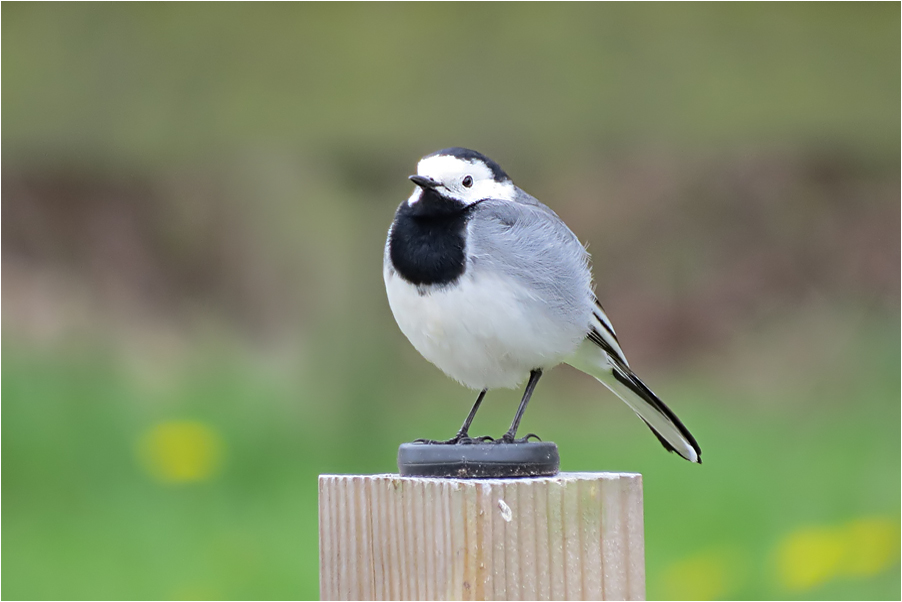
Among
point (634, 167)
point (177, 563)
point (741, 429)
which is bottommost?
point (177, 563)

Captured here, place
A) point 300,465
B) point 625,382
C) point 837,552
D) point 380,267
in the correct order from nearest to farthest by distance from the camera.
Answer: point 625,382 → point 837,552 → point 300,465 → point 380,267

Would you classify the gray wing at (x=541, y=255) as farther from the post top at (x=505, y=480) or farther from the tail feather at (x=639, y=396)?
the post top at (x=505, y=480)

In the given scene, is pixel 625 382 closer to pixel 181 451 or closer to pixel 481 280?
A: pixel 481 280

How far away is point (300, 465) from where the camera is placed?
524cm

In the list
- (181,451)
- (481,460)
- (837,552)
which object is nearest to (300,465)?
(181,451)

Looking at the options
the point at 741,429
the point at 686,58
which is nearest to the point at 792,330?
the point at 741,429

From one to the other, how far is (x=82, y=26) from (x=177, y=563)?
2854 mm

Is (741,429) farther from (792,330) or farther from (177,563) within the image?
(177,563)

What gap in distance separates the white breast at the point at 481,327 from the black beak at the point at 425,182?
0.21 meters

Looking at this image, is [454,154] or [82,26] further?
[82,26]

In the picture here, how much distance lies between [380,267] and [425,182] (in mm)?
3037

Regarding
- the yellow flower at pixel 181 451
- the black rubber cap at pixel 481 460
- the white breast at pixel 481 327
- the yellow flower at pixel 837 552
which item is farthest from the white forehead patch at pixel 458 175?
the yellow flower at pixel 181 451

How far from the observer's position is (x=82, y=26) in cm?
585

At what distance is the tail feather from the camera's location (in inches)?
115
